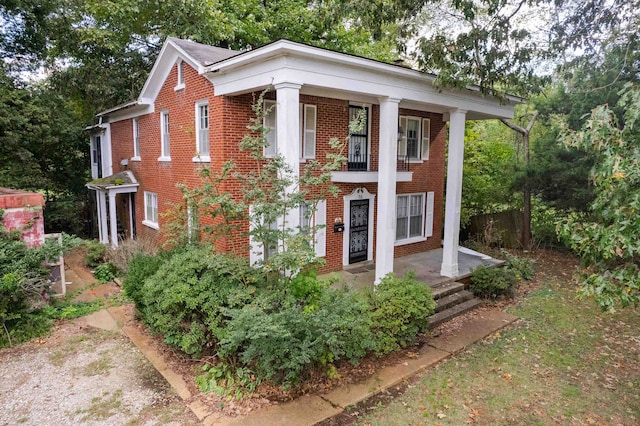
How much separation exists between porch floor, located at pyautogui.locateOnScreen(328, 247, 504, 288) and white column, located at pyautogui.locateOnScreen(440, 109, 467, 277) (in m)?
0.42

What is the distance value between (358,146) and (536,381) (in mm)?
7201

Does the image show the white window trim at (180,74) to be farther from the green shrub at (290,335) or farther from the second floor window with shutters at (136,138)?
the green shrub at (290,335)

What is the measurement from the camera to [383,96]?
29.0 ft

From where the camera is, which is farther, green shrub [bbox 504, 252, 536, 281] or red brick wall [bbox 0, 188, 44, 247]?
green shrub [bbox 504, 252, 536, 281]

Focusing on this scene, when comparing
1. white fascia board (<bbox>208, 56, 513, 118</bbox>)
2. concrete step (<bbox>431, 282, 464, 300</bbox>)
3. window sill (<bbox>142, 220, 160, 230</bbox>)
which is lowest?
concrete step (<bbox>431, 282, 464, 300</bbox>)

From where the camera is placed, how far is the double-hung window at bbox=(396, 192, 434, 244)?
1305cm

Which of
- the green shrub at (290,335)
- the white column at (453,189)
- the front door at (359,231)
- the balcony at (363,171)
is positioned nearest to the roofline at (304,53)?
the white column at (453,189)

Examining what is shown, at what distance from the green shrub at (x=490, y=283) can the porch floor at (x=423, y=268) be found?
0.45 metres

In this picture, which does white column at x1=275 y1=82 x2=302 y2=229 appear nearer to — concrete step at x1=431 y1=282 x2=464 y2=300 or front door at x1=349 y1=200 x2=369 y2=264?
concrete step at x1=431 y1=282 x2=464 y2=300

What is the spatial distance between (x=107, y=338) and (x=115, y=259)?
4684 millimetres

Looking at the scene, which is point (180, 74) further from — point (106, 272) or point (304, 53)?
point (106, 272)

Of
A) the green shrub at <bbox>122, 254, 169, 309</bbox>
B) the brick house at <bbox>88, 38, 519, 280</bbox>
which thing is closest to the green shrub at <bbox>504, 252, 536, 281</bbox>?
the brick house at <bbox>88, 38, 519, 280</bbox>

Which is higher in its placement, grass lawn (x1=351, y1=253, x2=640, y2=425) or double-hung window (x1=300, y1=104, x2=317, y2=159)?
double-hung window (x1=300, y1=104, x2=317, y2=159)

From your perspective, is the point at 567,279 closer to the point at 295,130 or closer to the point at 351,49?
the point at 295,130
